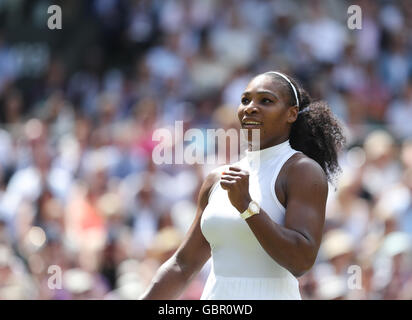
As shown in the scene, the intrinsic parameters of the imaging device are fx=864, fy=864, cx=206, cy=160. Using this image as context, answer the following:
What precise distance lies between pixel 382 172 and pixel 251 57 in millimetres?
2698

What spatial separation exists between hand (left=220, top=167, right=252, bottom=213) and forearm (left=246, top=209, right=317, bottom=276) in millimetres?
68

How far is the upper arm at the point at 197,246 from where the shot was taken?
3.86 m

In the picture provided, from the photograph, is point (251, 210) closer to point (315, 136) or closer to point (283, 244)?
point (283, 244)

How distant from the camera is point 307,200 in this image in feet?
11.3

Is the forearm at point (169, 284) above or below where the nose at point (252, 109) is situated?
below

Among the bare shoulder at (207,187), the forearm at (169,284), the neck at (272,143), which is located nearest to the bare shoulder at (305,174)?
the neck at (272,143)

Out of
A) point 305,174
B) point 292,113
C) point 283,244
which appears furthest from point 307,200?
point 292,113

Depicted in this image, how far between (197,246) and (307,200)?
0.66 m

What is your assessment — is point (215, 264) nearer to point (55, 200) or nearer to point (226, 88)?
point (55, 200)

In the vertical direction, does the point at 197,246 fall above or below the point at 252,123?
below

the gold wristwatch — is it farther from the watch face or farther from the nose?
the nose

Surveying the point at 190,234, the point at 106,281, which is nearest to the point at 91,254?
the point at 106,281

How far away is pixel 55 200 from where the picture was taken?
7.81 meters

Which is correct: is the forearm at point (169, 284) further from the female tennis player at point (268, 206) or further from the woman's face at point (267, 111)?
the woman's face at point (267, 111)
